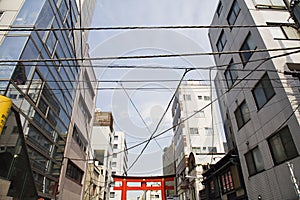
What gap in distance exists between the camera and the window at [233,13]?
1401 cm

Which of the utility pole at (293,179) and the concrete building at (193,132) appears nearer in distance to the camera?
the utility pole at (293,179)

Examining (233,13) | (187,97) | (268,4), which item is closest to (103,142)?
(187,97)

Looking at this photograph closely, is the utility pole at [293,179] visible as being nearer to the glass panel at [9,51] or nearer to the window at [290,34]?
the window at [290,34]

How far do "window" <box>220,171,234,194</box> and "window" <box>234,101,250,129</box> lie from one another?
4.68m

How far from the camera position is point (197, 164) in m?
25.8

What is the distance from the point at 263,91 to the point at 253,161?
4.28 m

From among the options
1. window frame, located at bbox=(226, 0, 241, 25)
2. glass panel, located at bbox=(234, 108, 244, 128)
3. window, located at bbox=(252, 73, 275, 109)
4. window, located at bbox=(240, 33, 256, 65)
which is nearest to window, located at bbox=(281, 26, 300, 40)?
window, located at bbox=(240, 33, 256, 65)

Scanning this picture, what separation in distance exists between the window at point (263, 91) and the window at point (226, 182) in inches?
284

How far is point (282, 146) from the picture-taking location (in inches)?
359

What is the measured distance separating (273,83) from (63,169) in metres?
16.6

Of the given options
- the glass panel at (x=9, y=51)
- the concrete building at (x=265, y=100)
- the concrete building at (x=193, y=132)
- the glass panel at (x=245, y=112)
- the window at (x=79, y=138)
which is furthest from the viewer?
the concrete building at (x=193, y=132)

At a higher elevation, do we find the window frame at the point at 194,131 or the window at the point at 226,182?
the window frame at the point at 194,131

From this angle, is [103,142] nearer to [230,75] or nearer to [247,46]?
[230,75]

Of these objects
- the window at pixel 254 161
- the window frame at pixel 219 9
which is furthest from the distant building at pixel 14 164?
the window frame at pixel 219 9
